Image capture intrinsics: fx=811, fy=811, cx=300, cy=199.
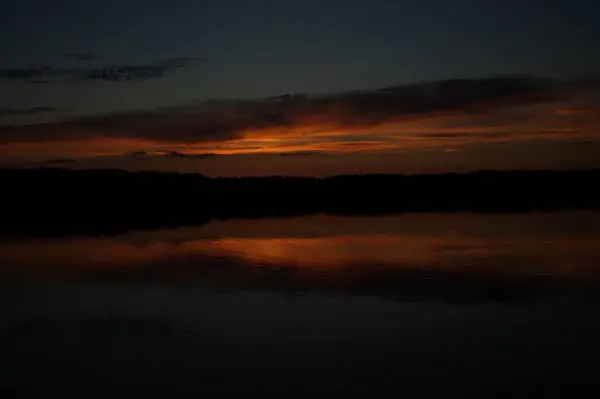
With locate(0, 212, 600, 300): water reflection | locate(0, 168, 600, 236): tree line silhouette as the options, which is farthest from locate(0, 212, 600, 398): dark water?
locate(0, 168, 600, 236): tree line silhouette

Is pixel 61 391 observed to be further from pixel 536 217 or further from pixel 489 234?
pixel 536 217

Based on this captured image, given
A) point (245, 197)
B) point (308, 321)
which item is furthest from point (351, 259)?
point (245, 197)

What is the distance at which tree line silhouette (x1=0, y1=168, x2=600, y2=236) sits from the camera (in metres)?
28.0

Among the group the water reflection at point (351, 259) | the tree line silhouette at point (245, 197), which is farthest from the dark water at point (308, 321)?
the tree line silhouette at point (245, 197)

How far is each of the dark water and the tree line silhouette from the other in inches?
439

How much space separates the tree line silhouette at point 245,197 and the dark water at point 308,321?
11.2 m

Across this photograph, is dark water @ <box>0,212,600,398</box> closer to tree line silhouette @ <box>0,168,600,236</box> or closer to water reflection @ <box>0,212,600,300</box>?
water reflection @ <box>0,212,600,300</box>

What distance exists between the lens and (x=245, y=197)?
4141 cm

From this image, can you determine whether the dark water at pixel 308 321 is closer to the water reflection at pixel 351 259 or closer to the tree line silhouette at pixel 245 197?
the water reflection at pixel 351 259

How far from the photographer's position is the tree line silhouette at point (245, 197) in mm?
27969

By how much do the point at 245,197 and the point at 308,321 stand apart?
110ft

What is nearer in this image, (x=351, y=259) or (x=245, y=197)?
(x=351, y=259)

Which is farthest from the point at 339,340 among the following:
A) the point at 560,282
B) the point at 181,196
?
the point at 181,196

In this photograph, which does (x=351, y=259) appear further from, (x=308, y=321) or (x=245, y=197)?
(x=245, y=197)
